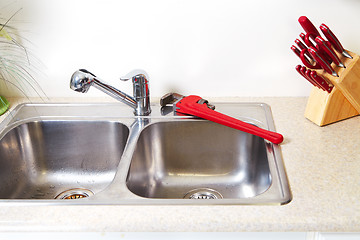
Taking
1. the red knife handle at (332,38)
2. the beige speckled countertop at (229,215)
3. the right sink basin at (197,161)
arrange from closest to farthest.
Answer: the beige speckled countertop at (229,215) → the red knife handle at (332,38) → the right sink basin at (197,161)

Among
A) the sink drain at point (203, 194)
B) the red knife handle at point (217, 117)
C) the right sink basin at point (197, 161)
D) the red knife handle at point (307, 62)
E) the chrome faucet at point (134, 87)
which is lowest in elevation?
the sink drain at point (203, 194)

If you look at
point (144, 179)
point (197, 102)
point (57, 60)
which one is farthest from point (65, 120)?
point (197, 102)

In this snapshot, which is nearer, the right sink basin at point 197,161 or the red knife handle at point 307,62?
the red knife handle at point 307,62

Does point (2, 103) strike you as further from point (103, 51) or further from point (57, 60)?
point (103, 51)

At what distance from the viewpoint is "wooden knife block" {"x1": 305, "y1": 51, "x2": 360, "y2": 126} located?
3.88 feet

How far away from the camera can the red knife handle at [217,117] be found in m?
1.19

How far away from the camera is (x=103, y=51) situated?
1410mm

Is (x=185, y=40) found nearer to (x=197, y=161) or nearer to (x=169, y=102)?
(x=169, y=102)

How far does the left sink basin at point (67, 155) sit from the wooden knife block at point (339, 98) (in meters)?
0.62

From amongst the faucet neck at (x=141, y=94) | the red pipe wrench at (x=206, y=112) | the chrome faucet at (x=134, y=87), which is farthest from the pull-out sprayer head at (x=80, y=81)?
the red pipe wrench at (x=206, y=112)

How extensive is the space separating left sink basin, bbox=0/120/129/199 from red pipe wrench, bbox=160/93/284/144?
0.65ft

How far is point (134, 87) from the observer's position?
4.34 feet

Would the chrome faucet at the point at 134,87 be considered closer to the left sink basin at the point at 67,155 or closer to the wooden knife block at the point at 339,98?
the left sink basin at the point at 67,155

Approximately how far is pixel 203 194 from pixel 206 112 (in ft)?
0.90
